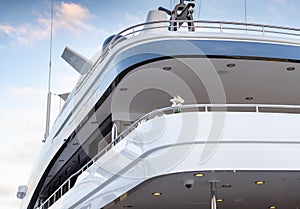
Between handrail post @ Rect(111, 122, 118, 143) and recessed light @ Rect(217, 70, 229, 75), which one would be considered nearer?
recessed light @ Rect(217, 70, 229, 75)

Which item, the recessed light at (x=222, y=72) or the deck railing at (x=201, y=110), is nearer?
the deck railing at (x=201, y=110)

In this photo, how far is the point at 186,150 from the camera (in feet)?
27.8

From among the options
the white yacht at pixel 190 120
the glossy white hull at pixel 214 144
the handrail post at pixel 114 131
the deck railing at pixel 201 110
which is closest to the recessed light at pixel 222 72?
the white yacht at pixel 190 120

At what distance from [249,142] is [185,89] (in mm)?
3830

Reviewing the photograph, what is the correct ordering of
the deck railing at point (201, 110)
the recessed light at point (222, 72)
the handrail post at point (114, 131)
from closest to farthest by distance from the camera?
the deck railing at point (201, 110) → the recessed light at point (222, 72) → the handrail post at point (114, 131)

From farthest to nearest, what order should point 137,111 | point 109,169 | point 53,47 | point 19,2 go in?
point 53,47 < point 137,111 < point 109,169 < point 19,2

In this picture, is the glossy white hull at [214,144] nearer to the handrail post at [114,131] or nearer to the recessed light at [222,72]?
the recessed light at [222,72]

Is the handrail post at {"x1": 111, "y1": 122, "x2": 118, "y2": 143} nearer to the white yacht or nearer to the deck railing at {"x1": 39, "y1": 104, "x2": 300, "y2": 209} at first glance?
the white yacht

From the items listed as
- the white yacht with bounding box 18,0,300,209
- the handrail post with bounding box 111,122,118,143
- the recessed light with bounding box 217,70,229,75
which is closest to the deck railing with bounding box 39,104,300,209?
the white yacht with bounding box 18,0,300,209

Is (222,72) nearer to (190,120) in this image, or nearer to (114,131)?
(190,120)

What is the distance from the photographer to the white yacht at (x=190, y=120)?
8531mm

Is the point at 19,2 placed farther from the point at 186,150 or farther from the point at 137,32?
the point at 137,32

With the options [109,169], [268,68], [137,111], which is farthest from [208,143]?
[137,111]

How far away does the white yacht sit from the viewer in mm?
8531
